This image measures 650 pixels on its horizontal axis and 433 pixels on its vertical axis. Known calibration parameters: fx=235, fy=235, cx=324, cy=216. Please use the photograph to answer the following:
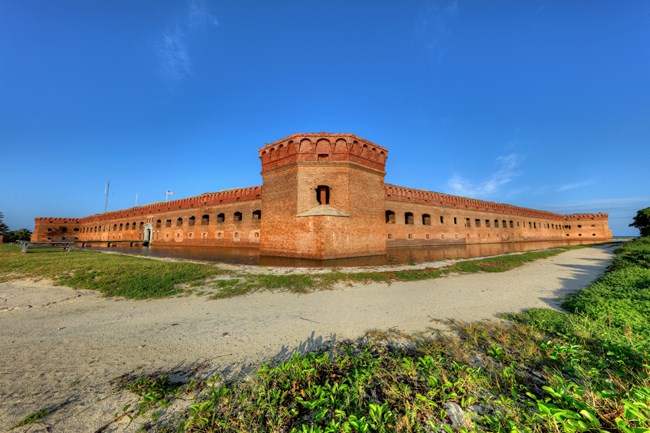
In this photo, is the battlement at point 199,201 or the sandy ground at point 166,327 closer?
the sandy ground at point 166,327

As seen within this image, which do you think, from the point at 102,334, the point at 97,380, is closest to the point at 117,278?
the point at 102,334

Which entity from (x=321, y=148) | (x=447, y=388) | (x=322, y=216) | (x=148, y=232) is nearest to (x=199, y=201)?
(x=148, y=232)

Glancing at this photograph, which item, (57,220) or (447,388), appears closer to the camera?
(447,388)

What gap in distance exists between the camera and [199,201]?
22.7 metres

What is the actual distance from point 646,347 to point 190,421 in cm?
394

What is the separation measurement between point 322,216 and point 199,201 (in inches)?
638

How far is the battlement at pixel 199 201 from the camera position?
19.6 m

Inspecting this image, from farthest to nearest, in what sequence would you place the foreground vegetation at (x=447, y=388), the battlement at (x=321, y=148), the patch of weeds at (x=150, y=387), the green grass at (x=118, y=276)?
the battlement at (x=321, y=148) → the green grass at (x=118, y=276) → the patch of weeds at (x=150, y=387) → the foreground vegetation at (x=447, y=388)

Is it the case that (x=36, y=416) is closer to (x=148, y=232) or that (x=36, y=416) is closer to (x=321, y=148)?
(x=321, y=148)

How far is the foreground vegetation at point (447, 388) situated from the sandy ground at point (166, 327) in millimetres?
409

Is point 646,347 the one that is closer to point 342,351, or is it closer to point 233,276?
point 342,351

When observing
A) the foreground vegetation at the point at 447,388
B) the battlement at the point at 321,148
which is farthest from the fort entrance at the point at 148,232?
the foreground vegetation at the point at 447,388

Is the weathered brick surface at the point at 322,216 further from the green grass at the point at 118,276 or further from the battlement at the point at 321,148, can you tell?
the green grass at the point at 118,276

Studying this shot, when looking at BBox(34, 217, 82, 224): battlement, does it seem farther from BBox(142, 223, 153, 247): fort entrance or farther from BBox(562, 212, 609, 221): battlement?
BBox(562, 212, 609, 221): battlement
